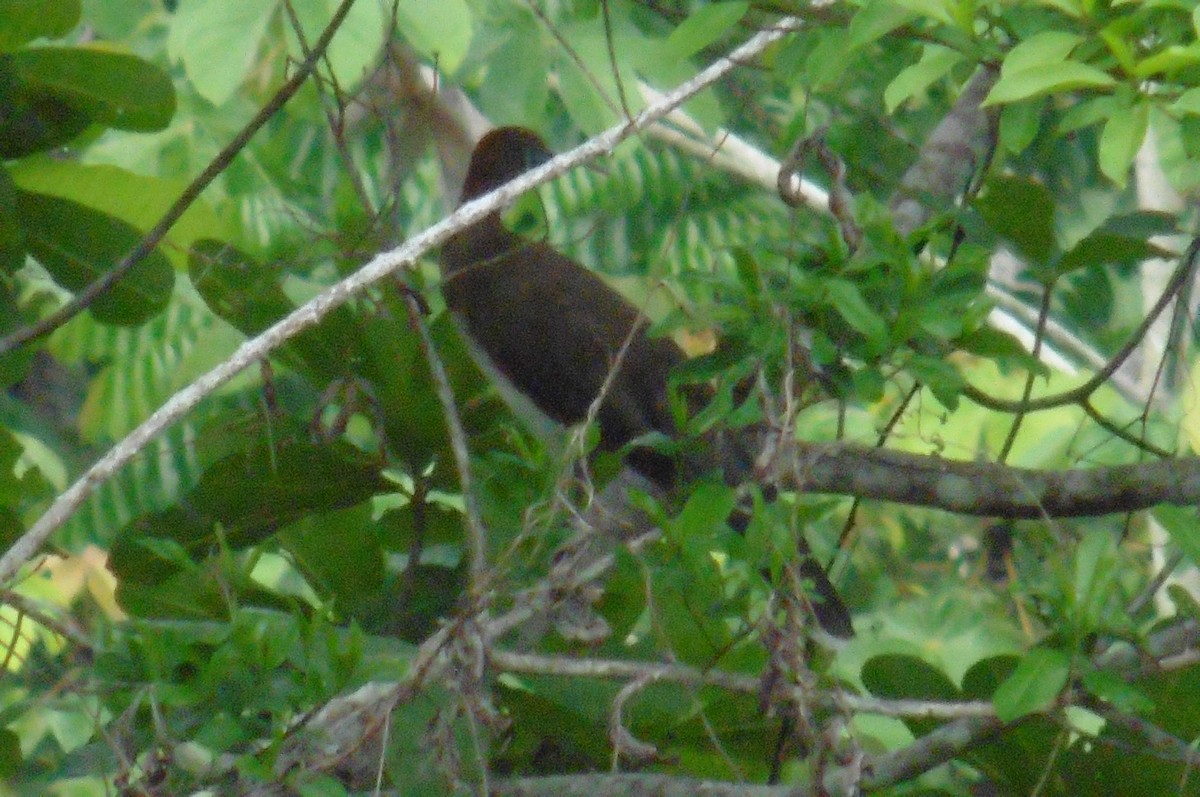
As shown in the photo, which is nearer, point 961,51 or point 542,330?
point 961,51

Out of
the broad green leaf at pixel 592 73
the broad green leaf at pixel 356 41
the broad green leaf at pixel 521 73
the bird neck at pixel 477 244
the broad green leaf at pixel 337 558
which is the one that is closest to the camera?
the broad green leaf at pixel 337 558

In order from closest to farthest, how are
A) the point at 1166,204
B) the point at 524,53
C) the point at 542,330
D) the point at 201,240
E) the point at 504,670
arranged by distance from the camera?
the point at 504,670
the point at 201,240
the point at 524,53
the point at 542,330
the point at 1166,204

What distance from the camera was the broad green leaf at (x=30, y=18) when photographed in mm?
1597

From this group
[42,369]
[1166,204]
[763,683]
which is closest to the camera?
[763,683]

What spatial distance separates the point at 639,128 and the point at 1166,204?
325 centimetres

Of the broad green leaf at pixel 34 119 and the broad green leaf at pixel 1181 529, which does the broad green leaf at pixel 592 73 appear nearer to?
the broad green leaf at pixel 34 119

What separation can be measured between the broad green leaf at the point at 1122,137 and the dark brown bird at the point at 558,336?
59.9 inches

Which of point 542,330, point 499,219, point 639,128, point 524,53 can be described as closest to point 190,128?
point 499,219

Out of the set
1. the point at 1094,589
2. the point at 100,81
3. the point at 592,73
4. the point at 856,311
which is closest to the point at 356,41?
the point at 592,73

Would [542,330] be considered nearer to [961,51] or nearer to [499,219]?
[499,219]

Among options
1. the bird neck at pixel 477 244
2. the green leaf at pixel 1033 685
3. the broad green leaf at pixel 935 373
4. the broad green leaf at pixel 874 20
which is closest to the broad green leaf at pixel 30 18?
the broad green leaf at pixel 874 20

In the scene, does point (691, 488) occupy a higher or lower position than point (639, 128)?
lower

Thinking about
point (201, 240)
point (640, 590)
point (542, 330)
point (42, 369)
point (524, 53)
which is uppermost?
point (524, 53)

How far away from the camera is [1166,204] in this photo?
435 cm
